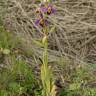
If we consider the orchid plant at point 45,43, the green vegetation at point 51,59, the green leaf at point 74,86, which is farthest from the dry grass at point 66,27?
the orchid plant at point 45,43

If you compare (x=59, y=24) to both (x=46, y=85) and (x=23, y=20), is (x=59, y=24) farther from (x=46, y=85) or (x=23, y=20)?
(x=46, y=85)

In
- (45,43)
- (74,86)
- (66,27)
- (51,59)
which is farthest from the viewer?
(66,27)

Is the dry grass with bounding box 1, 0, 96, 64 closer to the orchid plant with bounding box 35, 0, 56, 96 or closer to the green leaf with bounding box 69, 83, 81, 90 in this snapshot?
the green leaf with bounding box 69, 83, 81, 90

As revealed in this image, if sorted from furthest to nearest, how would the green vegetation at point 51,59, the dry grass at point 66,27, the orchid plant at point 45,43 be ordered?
the dry grass at point 66,27, the green vegetation at point 51,59, the orchid plant at point 45,43

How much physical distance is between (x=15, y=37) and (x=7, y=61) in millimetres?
300

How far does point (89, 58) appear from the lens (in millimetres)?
3221

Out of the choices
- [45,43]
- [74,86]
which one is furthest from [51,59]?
[45,43]

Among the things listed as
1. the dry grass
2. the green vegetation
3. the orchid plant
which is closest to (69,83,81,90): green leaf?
the green vegetation

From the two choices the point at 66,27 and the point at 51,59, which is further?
the point at 66,27

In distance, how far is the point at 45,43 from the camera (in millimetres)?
2396

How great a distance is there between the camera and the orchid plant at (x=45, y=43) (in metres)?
2.33

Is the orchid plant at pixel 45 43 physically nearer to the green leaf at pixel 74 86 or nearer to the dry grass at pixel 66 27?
the green leaf at pixel 74 86

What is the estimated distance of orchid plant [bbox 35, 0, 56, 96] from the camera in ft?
7.64

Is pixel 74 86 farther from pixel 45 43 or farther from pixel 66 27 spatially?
pixel 66 27
